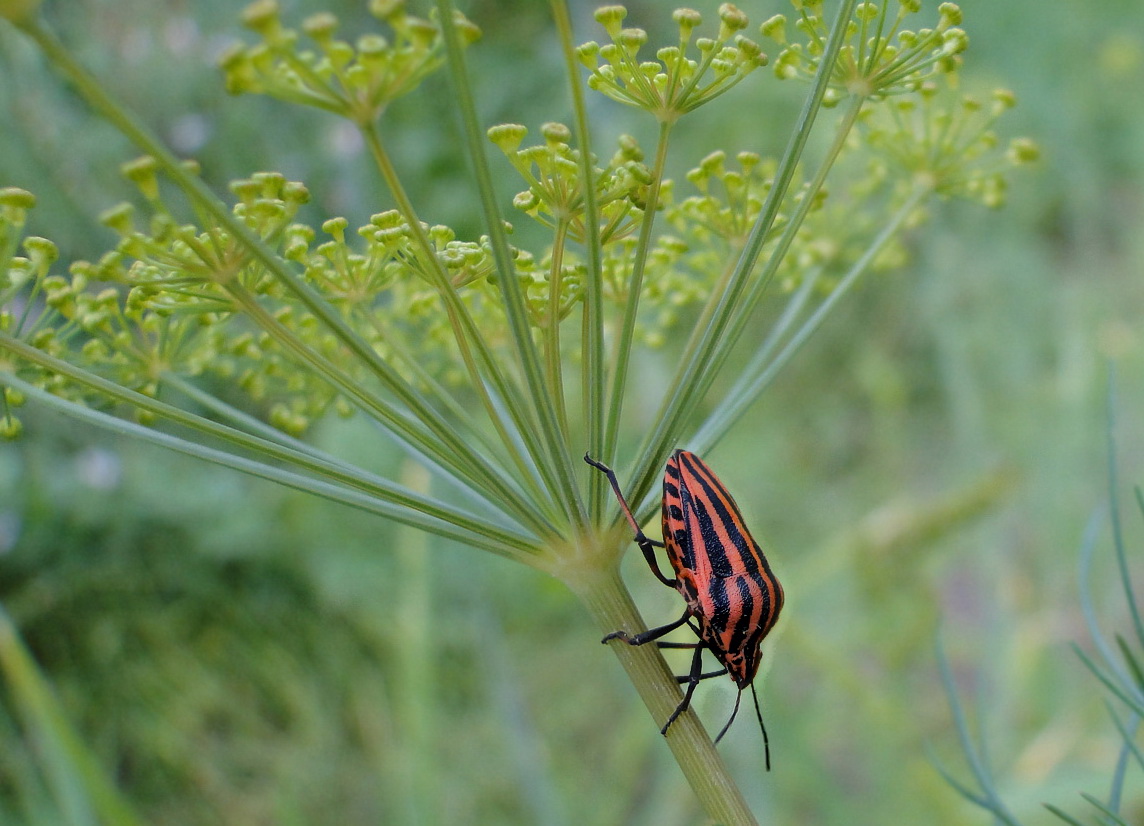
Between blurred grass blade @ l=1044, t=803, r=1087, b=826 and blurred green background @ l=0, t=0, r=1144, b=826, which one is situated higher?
blurred grass blade @ l=1044, t=803, r=1087, b=826

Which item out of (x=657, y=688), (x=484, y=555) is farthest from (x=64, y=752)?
(x=484, y=555)

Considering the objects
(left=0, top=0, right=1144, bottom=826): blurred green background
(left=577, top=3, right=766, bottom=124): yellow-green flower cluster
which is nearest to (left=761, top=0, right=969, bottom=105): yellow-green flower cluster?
(left=577, top=3, right=766, bottom=124): yellow-green flower cluster

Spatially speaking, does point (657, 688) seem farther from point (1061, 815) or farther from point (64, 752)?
point (64, 752)

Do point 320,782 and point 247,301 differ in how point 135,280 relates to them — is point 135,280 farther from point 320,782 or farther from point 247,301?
point 320,782

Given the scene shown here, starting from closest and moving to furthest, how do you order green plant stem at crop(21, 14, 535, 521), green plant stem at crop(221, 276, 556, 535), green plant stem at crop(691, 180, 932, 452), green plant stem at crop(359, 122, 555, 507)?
green plant stem at crop(21, 14, 535, 521) < green plant stem at crop(359, 122, 555, 507) < green plant stem at crop(221, 276, 556, 535) < green plant stem at crop(691, 180, 932, 452)

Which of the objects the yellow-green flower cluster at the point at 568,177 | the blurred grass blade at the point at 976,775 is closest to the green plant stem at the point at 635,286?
the yellow-green flower cluster at the point at 568,177

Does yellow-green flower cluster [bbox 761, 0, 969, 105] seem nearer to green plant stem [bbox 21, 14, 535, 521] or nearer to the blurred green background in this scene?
green plant stem [bbox 21, 14, 535, 521]

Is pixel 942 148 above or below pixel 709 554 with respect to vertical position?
above

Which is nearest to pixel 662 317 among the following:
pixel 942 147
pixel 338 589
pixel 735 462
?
pixel 942 147
